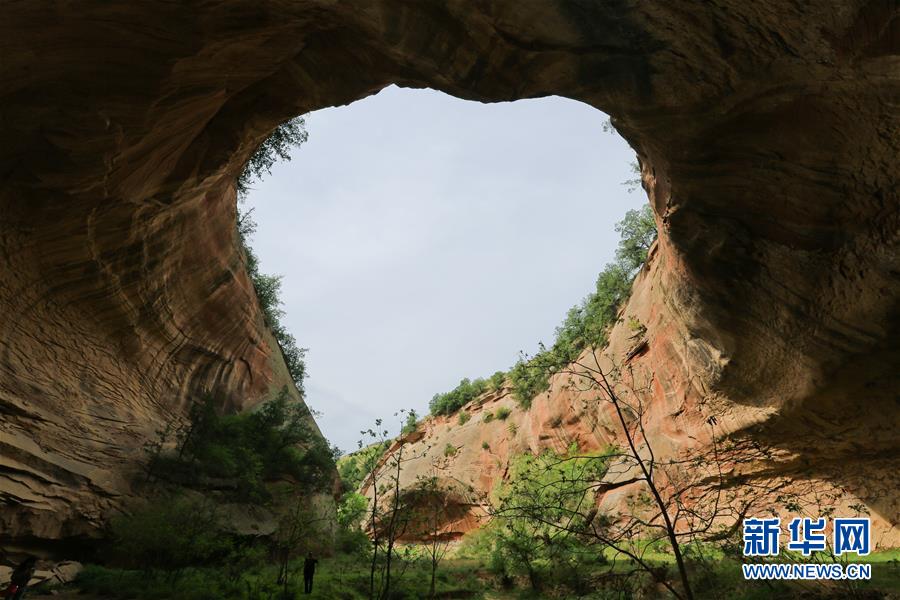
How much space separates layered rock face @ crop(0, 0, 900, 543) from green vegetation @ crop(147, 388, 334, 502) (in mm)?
1195

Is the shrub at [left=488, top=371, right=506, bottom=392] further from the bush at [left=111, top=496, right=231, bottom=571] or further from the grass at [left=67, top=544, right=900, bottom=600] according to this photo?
the bush at [left=111, top=496, right=231, bottom=571]

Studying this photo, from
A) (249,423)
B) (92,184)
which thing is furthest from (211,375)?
(92,184)

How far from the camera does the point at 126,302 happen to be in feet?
48.4

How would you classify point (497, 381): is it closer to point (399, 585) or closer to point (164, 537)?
point (399, 585)

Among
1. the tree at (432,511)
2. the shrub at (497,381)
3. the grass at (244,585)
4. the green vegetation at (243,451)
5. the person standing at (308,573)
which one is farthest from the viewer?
the shrub at (497,381)

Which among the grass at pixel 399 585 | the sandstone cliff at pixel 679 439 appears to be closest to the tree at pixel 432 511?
the sandstone cliff at pixel 679 439

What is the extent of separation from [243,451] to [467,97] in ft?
47.7

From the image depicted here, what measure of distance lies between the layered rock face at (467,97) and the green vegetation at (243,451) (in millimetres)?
1195

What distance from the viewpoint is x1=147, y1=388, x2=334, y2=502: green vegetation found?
1611cm

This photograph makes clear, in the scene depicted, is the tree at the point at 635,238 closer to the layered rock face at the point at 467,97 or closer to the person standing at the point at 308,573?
the layered rock face at the point at 467,97

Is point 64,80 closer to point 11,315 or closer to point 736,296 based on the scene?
point 11,315

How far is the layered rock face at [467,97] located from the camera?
872 centimetres

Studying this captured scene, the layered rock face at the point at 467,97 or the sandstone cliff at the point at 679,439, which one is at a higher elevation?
the layered rock face at the point at 467,97

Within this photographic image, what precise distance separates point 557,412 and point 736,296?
645 inches
